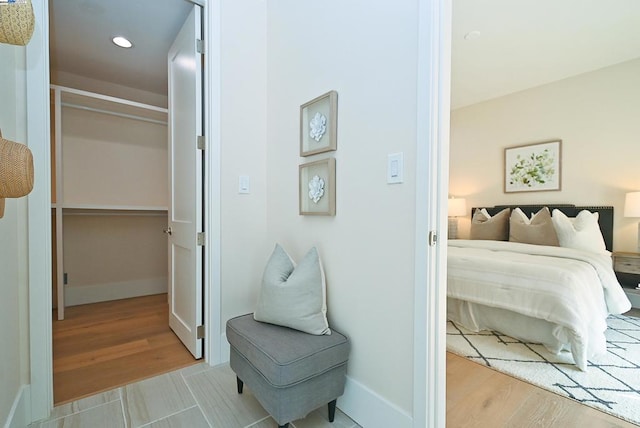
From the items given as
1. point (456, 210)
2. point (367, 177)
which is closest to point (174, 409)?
point (367, 177)

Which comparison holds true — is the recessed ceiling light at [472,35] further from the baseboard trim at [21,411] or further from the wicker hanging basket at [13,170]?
the baseboard trim at [21,411]

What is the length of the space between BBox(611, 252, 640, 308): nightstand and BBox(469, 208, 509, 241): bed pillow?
3.28 feet

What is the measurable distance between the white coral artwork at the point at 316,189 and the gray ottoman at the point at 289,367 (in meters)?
0.71

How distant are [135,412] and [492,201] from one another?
4625 mm

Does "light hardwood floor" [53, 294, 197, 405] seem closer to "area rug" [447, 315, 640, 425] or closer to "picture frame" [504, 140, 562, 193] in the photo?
"area rug" [447, 315, 640, 425]

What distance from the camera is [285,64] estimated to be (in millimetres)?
1963

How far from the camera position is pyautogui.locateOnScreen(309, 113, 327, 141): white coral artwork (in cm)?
164

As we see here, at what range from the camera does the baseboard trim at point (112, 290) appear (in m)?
3.10

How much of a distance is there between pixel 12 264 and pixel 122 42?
2.21m

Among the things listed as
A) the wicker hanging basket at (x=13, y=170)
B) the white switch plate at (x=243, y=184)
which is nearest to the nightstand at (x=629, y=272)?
the white switch plate at (x=243, y=184)

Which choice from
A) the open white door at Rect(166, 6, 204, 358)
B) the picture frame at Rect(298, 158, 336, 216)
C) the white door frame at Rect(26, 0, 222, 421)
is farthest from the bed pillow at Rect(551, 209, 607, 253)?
the white door frame at Rect(26, 0, 222, 421)

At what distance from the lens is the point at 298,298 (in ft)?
4.75

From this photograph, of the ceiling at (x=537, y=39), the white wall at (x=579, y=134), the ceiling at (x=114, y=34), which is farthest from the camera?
the white wall at (x=579, y=134)

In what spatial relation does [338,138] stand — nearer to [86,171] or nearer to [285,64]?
[285,64]
